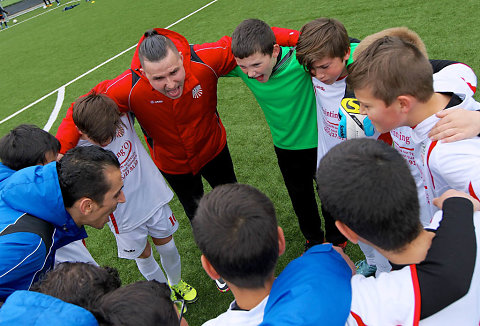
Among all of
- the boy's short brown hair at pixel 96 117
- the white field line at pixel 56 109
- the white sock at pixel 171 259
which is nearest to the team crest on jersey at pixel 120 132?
the boy's short brown hair at pixel 96 117

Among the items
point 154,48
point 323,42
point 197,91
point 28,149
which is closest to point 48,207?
point 28,149

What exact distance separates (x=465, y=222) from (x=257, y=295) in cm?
76

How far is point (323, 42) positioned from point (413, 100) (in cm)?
81

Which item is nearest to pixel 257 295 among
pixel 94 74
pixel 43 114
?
pixel 43 114

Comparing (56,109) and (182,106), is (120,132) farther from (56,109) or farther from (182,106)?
(56,109)

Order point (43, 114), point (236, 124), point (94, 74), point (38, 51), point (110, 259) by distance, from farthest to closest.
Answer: point (38, 51) → point (94, 74) → point (43, 114) → point (236, 124) → point (110, 259)

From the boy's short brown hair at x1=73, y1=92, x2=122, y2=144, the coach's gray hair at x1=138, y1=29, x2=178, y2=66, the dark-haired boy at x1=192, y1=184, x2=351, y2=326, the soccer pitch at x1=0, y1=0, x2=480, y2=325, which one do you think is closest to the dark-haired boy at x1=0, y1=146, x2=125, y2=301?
the boy's short brown hair at x1=73, y1=92, x2=122, y2=144

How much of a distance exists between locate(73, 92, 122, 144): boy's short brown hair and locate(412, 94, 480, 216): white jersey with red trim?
1.80 meters

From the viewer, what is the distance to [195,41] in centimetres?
918

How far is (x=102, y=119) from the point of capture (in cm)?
228

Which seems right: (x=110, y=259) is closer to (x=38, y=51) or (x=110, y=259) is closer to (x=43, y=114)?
(x=43, y=114)

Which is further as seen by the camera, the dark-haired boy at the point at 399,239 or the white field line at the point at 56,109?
the white field line at the point at 56,109

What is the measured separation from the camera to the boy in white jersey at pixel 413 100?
1515mm

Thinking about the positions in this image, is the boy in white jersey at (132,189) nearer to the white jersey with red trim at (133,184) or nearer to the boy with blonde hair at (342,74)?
the white jersey with red trim at (133,184)
